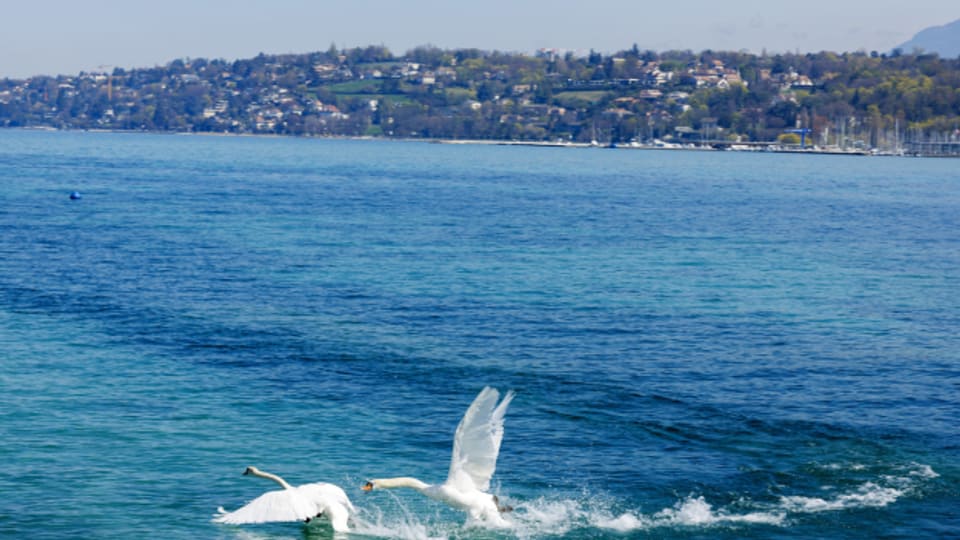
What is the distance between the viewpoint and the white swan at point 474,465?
2125 cm

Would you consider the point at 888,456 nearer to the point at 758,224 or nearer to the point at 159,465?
the point at 159,465

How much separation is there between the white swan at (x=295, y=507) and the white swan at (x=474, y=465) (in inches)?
59.3

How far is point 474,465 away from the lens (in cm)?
2202

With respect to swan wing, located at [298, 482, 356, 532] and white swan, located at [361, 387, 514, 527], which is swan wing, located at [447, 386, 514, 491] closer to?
white swan, located at [361, 387, 514, 527]

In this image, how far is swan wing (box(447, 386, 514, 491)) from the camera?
2122 centimetres

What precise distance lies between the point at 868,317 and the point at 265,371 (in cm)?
2450

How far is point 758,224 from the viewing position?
9275 cm

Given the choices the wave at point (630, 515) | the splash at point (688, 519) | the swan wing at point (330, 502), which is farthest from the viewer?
the splash at point (688, 519)

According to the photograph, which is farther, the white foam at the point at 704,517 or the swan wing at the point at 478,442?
the white foam at the point at 704,517

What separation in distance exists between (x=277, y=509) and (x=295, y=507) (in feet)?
1.10

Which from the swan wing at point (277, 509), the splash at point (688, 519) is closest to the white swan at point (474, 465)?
the swan wing at point (277, 509)

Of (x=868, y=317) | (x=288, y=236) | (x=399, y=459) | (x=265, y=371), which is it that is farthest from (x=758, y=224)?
(x=399, y=459)

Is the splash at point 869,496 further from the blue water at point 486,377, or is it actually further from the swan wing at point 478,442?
the swan wing at point 478,442

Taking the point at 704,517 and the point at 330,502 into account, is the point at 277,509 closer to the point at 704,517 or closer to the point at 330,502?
the point at 330,502
